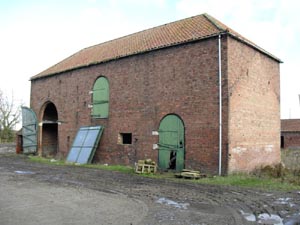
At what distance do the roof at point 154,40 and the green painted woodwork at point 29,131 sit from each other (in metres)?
3.02

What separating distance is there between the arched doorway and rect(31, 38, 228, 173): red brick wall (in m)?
2.80

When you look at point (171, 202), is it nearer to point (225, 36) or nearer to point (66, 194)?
point (66, 194)

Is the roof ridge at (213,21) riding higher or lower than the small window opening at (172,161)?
higher

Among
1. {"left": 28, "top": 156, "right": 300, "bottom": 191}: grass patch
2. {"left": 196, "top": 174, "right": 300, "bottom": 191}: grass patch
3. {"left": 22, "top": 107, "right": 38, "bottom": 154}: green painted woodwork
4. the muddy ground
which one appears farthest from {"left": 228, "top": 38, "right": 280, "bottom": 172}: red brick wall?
{"left": 22, "top": 107, "right": 38, "bottom": 154}: green painted woodwork

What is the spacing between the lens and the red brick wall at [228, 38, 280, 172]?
1411cm

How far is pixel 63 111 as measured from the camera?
73.9ft

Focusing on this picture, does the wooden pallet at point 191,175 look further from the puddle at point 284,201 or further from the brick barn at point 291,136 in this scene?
the brick barn at point 291,136

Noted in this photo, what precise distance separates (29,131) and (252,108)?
56.6 feet

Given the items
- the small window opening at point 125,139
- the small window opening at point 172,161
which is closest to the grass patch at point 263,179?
the small window opening at point 172,161

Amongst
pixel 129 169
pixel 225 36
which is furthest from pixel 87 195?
pixel 225 36

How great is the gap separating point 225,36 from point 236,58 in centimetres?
117

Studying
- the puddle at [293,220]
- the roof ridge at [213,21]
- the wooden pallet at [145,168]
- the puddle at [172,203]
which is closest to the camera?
the puddle at [293,220]

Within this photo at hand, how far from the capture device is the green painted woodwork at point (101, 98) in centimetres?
1936

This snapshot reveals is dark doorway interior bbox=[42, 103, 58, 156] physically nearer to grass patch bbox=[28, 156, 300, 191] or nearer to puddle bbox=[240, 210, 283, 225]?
grass patch bbox=[28, 156, 300, 191]
